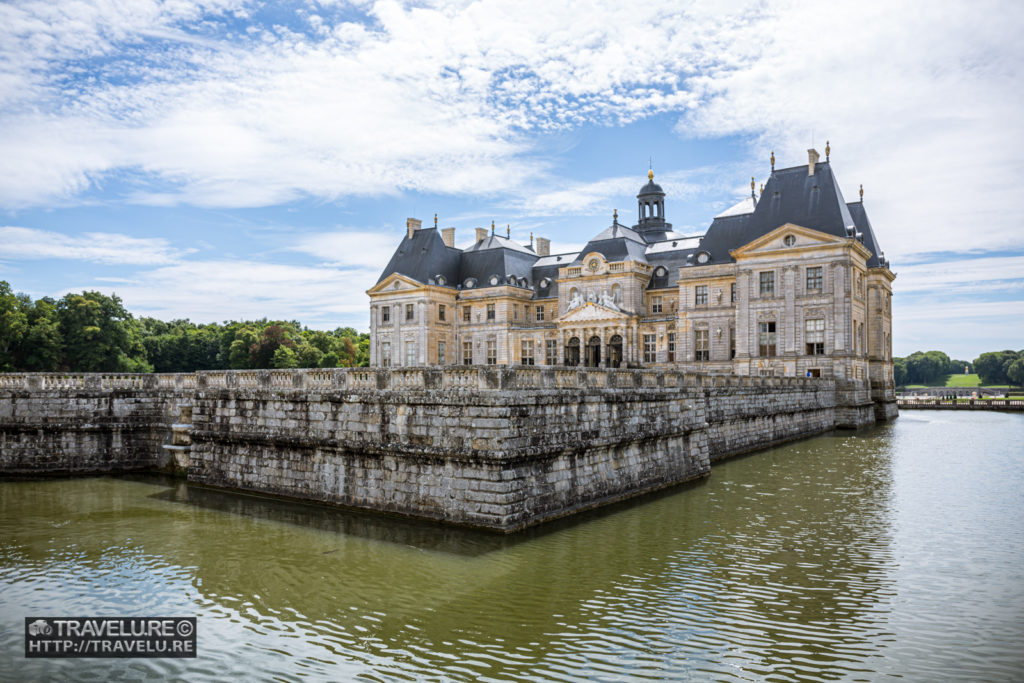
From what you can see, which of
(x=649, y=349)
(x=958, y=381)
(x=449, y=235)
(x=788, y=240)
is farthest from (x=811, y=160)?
(x=958, y=381)

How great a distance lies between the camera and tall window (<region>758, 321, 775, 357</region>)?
155 ft

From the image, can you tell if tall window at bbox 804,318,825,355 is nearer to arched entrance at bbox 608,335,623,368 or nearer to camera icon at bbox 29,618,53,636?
arched entrance at bbox 608,335,623,368

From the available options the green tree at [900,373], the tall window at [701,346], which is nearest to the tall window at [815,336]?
the tall window at [701,346]

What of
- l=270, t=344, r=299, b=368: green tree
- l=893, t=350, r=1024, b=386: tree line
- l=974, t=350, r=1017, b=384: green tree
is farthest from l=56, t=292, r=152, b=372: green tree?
l=974, t=350, r=1017, b=384: green tree

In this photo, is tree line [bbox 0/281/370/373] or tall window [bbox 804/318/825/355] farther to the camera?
tree line [bbox 0/281/370/373]

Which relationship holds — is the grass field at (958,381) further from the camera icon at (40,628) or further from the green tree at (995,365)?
the camera icon at (40,628)

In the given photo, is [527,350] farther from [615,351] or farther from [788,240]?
[788,240]

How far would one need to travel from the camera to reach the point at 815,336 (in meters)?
45.2

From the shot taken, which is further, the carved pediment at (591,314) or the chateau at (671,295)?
the carved pediment at (591,314)

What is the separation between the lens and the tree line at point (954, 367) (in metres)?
108

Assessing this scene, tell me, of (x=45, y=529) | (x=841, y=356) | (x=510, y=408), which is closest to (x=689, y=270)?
(x=841, y=356)

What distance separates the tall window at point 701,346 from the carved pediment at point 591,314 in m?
5.27

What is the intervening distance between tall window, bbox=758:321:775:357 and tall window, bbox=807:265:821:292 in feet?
10.9

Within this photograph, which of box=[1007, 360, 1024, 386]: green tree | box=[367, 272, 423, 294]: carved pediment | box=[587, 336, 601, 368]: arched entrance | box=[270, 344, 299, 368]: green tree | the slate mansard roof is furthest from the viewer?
box=[1007, 360, 1024, 386]: green tree
